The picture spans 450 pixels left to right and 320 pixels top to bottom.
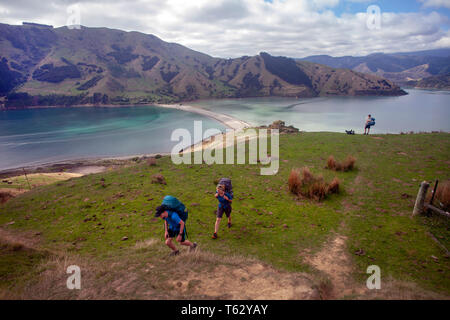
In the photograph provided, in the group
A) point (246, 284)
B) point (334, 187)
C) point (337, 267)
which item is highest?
point (334, 187)

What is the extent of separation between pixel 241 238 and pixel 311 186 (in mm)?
5159

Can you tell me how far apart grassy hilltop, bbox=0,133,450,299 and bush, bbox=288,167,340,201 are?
0.46 m

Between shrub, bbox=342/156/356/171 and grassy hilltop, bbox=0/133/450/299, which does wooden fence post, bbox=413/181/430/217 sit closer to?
grassy hilltop, bbox=0/133/450/299

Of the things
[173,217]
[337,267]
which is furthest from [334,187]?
[173,217]

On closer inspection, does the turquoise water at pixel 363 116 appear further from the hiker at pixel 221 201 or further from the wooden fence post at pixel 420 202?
the hiker at pixel 221 201

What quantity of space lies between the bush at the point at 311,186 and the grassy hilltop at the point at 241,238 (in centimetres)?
46

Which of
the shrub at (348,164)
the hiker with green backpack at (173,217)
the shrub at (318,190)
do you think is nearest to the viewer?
the hiker with green backpack at (173,217)

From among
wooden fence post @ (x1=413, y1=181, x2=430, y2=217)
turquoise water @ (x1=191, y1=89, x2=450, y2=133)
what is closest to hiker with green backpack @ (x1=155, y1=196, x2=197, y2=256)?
wooden fence post @ (x1=413, y1=181, x2=430, y2=217)

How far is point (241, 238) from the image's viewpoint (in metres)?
8.05

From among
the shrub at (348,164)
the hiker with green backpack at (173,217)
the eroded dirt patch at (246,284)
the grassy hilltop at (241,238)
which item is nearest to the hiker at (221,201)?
the grassy hilltop at (241,238)

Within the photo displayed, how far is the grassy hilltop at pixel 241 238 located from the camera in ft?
16.3

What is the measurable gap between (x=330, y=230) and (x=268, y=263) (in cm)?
347

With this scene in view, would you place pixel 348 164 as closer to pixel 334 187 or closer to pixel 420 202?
pixel 334 187

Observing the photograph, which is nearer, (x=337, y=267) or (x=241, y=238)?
(x=337, y=267)
